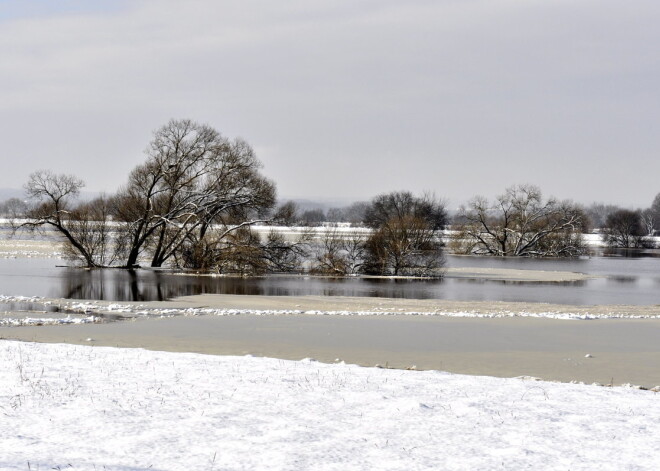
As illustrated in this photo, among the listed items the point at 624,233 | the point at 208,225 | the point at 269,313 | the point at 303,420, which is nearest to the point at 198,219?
the point at 208,225

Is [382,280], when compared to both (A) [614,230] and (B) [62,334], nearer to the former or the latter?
(B) [62,334]

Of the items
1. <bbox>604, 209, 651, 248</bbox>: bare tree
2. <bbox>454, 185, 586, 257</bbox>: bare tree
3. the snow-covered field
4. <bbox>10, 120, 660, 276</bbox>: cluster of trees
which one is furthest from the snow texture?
<bbox>604, 209, 651, 248</bbox>: bare tree

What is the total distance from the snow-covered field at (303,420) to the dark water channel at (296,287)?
810 inches

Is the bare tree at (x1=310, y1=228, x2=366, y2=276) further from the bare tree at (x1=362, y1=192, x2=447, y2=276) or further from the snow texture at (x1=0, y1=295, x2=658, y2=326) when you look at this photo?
the snow texture at (x1=0, y1=295, x2=658, y2=326)

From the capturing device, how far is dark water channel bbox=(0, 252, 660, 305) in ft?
110

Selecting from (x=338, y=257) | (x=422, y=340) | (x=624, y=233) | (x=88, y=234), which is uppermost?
(x=88, y=234)

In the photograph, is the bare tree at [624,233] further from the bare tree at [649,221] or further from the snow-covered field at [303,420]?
the snow-covered field at [303,420]

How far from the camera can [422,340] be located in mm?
18984

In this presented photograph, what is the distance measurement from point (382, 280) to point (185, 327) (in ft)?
80.7

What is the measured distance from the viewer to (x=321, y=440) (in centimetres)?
793

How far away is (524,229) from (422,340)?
65.7m

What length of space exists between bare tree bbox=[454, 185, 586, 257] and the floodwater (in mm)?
56710

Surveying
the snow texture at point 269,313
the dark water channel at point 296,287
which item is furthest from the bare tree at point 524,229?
the snow texture at point 269,313

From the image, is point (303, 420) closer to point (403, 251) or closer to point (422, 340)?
point (422, 340)
